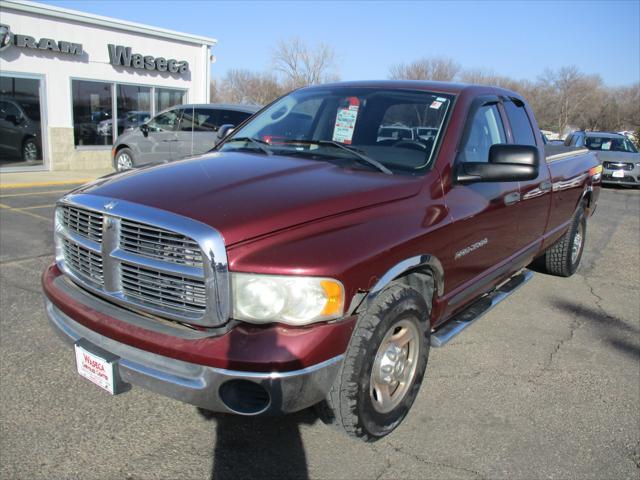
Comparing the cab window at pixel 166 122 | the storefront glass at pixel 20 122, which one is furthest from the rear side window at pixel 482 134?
the storefront glass at pixel 20 122

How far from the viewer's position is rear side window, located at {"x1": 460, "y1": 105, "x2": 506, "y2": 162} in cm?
360

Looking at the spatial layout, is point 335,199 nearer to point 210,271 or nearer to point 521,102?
point 210,271

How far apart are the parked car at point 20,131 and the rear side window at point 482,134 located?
12721 mm

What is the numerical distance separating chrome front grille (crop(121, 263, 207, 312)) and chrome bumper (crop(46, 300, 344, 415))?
23 centimetres

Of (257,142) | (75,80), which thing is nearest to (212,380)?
(257,142)

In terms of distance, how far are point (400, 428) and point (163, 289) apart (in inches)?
60.5

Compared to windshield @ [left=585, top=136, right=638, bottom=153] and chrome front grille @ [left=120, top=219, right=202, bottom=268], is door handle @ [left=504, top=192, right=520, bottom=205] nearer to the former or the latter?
chrome front grille @ [left=120, top=219, right=202, bottom=268]

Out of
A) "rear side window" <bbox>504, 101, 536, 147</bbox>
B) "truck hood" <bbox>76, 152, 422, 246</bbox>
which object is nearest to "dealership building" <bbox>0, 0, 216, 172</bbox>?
"truck hood" <bbox>76, 152, 422, 246</bbox>

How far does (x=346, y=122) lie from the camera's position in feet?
12.0

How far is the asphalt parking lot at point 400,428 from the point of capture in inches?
104

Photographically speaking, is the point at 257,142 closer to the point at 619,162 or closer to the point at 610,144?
the point at 619,162

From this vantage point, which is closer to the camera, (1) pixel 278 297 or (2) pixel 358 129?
(1) pixel 278 297

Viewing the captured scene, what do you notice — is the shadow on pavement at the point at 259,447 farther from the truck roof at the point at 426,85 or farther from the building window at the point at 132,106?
the building window at the point at 132,106

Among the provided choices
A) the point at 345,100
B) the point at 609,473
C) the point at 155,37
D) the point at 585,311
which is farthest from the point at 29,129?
the point at 609,473
